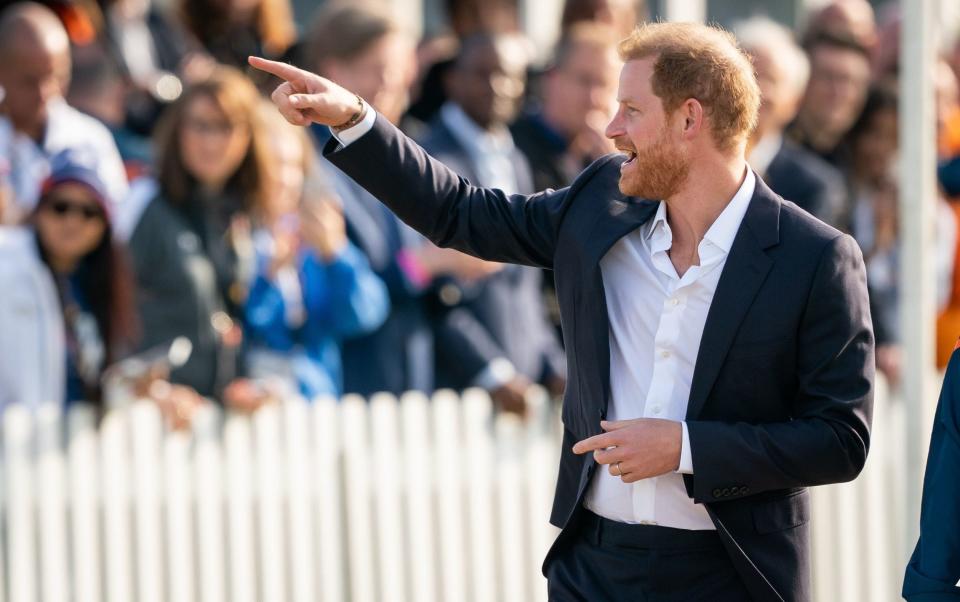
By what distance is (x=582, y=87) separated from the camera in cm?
629

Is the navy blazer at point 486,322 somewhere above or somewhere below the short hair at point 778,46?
below

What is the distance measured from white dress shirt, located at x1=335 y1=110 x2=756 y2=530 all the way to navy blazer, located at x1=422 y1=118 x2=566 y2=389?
2.57m

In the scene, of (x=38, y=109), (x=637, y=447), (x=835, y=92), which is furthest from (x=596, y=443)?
(x=835, y=92)

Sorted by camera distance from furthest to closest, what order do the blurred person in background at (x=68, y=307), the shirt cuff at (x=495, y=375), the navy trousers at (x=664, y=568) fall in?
the shirt cuff at (x=495, y=375) → the blurred person in background at (x=68, y=307) → the navy trousers at (x=664, y=568)

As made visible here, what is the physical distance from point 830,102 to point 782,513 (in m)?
4.32

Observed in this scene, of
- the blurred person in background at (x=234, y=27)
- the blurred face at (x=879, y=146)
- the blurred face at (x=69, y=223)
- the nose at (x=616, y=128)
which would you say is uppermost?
the blurred person in background at (x=234, y=27)

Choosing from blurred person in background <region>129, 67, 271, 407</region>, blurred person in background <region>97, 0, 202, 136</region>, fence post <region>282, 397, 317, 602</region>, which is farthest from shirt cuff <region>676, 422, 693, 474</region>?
blurred person in background <region>97, 0, 202, 136</region>

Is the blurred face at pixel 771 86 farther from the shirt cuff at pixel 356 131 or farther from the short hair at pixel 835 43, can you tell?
the shirt cuff at pixel 356 131

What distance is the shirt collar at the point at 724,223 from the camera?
3225 mm

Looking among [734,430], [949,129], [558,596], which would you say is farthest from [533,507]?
[949,129]

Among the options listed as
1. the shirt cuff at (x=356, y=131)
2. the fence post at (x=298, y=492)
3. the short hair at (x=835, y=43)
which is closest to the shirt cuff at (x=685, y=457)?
the shirt cuff at (x=356, y=131)

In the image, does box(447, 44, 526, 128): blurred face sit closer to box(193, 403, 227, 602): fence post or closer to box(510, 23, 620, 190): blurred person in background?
box(510, 23, 620, 190): blurred person in background

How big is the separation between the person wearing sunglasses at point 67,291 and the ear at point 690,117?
282 cm

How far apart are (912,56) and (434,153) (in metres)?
1.88
